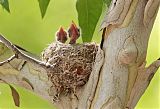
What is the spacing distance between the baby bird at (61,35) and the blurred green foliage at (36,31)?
814 millimetres

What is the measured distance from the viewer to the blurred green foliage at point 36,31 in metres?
2.20

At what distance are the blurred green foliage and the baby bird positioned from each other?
32.0 inches

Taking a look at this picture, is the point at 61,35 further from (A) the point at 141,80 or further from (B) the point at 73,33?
(A) the point at 141,80

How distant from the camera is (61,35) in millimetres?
1349

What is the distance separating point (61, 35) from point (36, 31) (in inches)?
37.7

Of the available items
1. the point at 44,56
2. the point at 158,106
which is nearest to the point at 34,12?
the point at 158,106

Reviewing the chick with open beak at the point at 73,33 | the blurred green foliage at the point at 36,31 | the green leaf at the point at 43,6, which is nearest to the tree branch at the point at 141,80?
the green leaf at the point at 43,6

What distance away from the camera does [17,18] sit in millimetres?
2293

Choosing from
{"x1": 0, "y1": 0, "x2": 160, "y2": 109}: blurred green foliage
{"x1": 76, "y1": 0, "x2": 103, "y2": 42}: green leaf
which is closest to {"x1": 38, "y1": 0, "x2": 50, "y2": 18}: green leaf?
{"x1": 76, "y1": 0, "x2": 103, "y2": 42}: green leaf

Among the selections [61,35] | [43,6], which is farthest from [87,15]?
[61,35]

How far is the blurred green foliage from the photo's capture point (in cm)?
220

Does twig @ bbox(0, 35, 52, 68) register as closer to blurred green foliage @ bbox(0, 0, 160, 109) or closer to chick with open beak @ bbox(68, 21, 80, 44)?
chick with open beak @ bbox(68, 21, 80, 44)

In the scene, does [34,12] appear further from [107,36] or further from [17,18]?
[107,36]

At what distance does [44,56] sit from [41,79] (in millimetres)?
332
